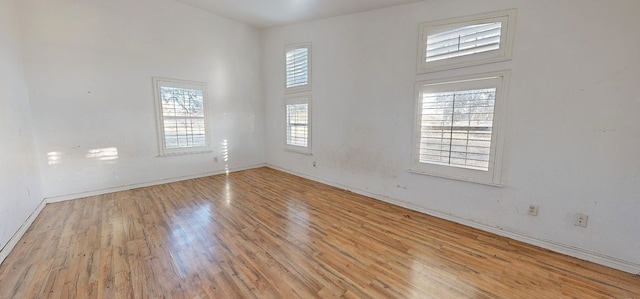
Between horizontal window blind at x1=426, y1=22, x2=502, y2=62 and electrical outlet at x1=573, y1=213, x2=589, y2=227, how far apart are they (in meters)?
1.85

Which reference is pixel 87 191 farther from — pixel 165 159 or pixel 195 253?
pixel 195 253

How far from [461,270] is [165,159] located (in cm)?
501

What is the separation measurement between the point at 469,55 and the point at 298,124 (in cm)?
327

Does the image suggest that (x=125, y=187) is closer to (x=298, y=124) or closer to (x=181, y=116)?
(x=181, y=116)

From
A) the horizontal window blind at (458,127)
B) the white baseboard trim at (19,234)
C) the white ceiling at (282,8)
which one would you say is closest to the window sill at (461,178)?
the horizontal window blind at (458,127)

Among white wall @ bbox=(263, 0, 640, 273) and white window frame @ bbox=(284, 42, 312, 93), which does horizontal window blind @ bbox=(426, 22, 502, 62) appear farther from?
white window frame @ bbox=(284, 42, 312, 93)

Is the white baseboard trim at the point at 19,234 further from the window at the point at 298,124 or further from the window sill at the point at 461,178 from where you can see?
the window sill at the point at 461,178

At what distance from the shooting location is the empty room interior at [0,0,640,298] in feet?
6.54

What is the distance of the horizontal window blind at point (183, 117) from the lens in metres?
4.50

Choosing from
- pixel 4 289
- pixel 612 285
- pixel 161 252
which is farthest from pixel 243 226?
pixel 612 285

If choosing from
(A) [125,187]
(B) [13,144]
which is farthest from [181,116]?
(B) [13,144]

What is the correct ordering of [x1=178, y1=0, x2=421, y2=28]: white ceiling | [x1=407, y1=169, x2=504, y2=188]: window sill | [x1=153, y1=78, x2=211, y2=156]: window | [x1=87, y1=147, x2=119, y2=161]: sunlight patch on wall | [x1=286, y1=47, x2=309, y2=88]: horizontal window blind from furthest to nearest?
[x1=286, y1=47, x2=309, y2=88]: horizontal window blind, [x1=153, y1=78, x2=211, y2=156]: window, [x1=87, y1=147, x2=119, y2=161]: sunlight patch on wall, [x1=178, y1=0, x2=421, y2=28]: white ceiling, [x1=407, y1=169, x2=504, y2=188]: window sill

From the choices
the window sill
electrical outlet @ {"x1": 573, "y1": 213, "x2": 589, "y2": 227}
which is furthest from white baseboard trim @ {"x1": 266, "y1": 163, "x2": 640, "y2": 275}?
the window sill

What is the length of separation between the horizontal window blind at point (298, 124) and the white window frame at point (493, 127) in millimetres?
2331
